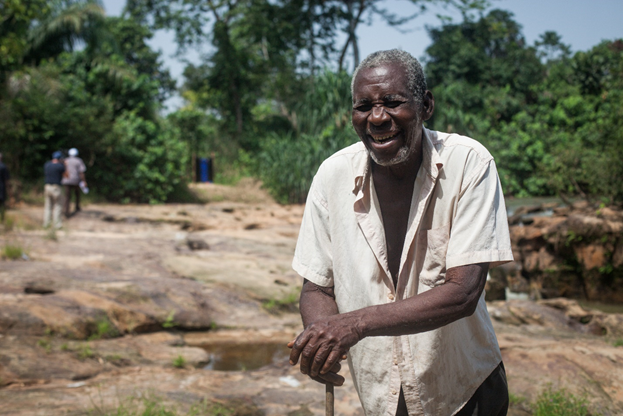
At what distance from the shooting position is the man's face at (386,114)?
169 cm

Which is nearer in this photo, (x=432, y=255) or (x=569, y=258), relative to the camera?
(x=432, y=255)

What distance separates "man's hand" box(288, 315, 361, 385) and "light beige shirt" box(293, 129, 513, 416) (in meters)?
0.25


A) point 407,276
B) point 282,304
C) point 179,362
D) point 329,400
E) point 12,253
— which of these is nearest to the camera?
point 329,400

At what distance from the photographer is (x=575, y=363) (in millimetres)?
3908

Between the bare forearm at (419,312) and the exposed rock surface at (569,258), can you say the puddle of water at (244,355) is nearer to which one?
the bare forearm at (419,312)

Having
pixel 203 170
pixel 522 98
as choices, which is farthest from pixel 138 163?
pixel 522 98

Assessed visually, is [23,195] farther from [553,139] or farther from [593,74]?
[593,74]

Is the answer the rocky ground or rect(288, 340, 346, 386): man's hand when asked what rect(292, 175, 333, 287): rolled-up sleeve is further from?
the rocky ground

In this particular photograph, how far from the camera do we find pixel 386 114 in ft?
5.55

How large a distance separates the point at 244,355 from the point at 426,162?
12.8 feet

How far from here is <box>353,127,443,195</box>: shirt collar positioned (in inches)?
68.2

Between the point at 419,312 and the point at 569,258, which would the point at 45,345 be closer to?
the point at 419,312

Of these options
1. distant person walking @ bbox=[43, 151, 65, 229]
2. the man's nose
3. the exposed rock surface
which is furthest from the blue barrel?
the man's nose

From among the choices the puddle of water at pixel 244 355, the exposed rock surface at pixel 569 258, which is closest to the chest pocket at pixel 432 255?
the puddle of water at pixel 244 355
